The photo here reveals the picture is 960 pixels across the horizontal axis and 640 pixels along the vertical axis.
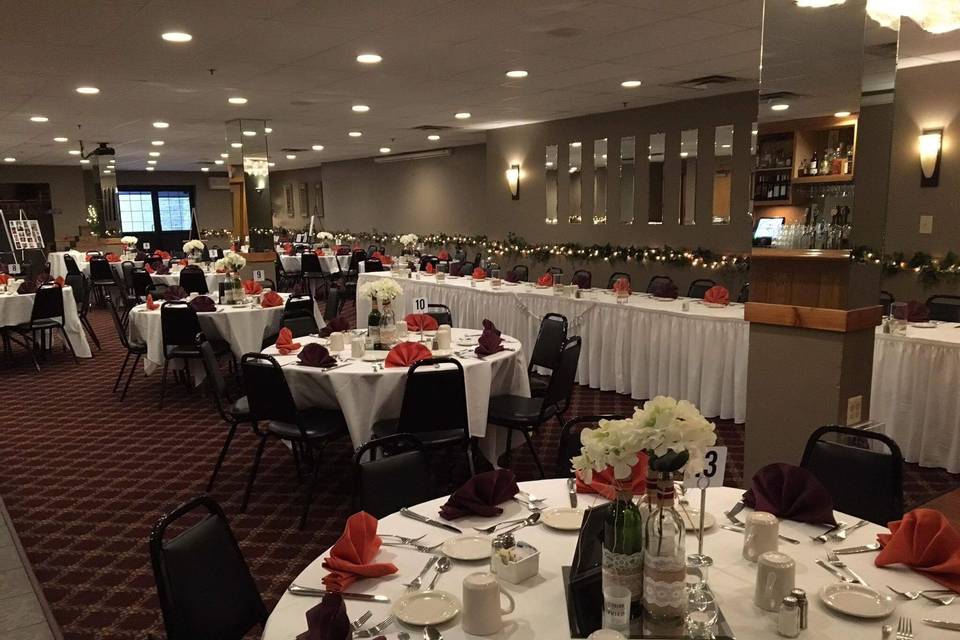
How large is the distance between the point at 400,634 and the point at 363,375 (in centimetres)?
260

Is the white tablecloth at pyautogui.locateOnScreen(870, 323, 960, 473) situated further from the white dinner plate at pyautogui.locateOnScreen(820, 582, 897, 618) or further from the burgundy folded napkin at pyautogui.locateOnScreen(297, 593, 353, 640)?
the burgundy folded napkin at pyautogui.locateOnScreen(297, 593, 353, 640)

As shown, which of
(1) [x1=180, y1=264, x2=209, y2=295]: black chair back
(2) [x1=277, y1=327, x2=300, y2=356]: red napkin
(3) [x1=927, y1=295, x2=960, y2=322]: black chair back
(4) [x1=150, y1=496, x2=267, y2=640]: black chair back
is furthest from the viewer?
(1) [x1=180, y1=264, x2=209, y2=295]: black chair back

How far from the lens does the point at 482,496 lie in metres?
2.34

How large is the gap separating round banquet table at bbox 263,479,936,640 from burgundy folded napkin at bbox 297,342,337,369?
2.18 metres

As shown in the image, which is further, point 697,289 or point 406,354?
point 697,289

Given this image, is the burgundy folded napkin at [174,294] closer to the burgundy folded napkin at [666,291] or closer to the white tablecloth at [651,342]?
the white tablecloth at [651,342]

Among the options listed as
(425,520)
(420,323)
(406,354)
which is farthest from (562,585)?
(420,323)

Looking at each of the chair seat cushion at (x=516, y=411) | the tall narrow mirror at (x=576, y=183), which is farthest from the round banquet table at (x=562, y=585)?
the tall narrow mirror at (x=576, y=183)

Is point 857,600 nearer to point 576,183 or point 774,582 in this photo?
point 774,582

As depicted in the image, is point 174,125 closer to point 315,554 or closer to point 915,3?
point 315,554

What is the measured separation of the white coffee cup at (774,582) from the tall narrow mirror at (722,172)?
7383 mm

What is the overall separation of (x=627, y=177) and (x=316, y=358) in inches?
259

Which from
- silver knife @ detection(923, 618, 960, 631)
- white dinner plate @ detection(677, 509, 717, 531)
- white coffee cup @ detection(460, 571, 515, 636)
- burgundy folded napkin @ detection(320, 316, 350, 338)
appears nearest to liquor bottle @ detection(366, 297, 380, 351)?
burgundy folded napkin @ detection(320, 316, 350, 338)

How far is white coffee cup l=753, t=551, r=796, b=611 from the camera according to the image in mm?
1700
